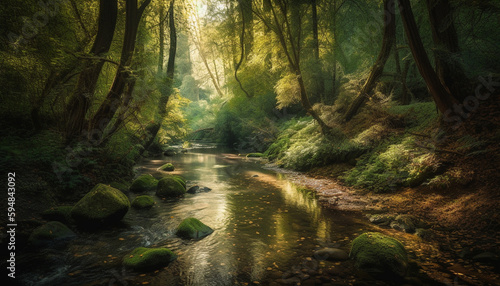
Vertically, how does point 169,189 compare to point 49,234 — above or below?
above

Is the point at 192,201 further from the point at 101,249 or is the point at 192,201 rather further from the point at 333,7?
the point at 333,7

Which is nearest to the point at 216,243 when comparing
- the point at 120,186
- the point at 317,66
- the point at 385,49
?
the point at 120,186

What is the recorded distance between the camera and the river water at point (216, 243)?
4188mm

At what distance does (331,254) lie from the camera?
4.72m

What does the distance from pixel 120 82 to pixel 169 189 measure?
13.3 ft

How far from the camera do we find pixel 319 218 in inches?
266

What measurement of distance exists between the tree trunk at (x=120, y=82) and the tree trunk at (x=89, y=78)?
459 millimetres

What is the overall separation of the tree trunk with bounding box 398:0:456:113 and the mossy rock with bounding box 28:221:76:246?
378 inches


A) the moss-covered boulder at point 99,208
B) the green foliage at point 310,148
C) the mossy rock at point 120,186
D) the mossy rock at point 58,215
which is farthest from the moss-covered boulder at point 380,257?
the mossy rock at point 120,186

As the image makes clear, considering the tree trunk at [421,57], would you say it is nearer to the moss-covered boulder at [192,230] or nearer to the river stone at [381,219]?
the river stone at [381,219]

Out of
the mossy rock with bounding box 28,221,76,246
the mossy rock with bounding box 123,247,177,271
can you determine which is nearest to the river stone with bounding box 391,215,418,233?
the mossy rock with bounding box 123,247,177,271

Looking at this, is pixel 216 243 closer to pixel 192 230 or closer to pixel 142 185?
pixel 192 230

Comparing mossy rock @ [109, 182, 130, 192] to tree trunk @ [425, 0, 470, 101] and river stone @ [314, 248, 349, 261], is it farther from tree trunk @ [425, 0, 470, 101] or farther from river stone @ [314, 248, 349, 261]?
tree trunk @ [425, 0, 470, 101]

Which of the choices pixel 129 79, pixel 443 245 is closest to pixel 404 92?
pixel 443 245
